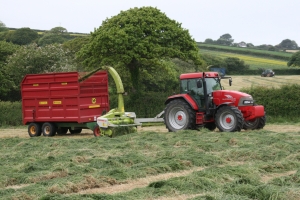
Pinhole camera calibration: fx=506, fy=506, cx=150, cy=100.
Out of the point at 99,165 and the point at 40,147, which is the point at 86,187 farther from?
the point at 40,147

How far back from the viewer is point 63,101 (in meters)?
19.2

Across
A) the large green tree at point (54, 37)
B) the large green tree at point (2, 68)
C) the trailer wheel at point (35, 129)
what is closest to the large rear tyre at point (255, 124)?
the trailer wheel at point (35, 129)

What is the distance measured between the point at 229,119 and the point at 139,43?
11.5 meters

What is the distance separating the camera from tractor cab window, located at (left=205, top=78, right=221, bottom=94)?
58.1 feet

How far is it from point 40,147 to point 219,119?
20.8 ft

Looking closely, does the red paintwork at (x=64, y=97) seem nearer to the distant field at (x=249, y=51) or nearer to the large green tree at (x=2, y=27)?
the distant field at (x=249, y=51)

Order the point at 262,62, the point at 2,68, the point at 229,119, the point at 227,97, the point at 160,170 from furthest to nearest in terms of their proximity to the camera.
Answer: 1. the point at 262,62
2. the point at 2,68
3. the point at 227,97
4. the point at 229,119
5. the point at 160,170

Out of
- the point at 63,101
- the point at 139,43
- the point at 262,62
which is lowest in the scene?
the point at 63,101

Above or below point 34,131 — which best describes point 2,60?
above

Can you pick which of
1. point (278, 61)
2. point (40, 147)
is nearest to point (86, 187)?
point (40, 147)

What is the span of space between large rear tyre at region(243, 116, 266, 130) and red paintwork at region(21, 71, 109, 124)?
538 cm

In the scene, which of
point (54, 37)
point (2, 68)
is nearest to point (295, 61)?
point (2, 68)

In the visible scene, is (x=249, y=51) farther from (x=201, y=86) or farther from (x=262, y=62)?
(x=201, y=86)

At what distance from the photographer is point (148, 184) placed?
27.1 feet
